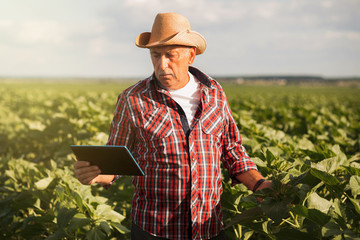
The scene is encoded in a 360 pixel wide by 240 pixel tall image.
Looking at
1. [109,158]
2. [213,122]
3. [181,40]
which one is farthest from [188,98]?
[109,158]

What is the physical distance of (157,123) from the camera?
1.76 meters

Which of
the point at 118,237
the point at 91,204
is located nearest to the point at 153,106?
the point at 91,204

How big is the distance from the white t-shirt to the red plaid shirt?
42 mm

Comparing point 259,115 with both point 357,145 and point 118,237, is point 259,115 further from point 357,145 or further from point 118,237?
point 118,237

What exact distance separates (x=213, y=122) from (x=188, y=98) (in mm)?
177

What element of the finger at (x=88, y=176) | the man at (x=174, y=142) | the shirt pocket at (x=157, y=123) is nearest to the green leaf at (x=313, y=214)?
the man at (x=174, y=142)

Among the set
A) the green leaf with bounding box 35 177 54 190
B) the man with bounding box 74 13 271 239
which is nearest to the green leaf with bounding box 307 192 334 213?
the man with bounding box 74 13 271 239

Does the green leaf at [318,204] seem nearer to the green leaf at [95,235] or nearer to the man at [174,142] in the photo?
the man at [174,142]

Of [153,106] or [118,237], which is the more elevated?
[153,106]

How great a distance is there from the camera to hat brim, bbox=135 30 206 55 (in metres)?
1.76

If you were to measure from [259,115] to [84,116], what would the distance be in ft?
12.6

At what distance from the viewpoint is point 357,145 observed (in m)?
3.97

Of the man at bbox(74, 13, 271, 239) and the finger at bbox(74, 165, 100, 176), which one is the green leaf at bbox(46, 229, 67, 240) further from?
the finger at bbox(74, 165, 100, 176)

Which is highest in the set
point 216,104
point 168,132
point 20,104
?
point 216,104
